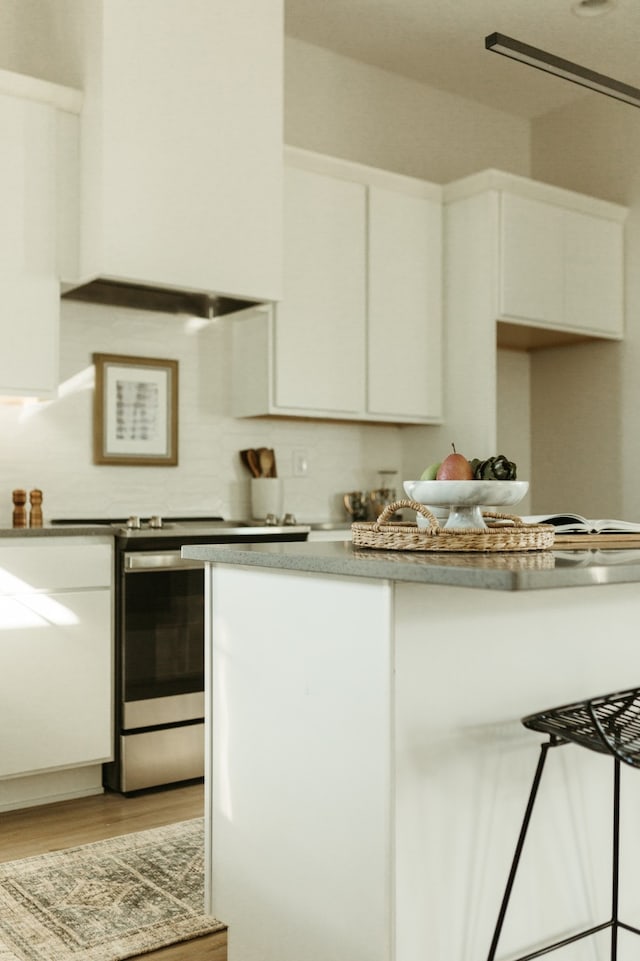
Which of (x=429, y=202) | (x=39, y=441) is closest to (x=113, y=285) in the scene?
(x=39, y=441)

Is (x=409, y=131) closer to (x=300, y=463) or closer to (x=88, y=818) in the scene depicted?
(x=300, y=463)

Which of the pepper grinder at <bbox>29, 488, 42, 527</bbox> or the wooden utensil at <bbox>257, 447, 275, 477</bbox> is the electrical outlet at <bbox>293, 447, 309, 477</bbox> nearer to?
the wooden utensil at <bbox>257, 447, 275, 477</bbox>

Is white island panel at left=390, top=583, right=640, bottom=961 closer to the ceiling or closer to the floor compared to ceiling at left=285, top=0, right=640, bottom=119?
closer to the floor

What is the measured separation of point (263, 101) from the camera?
3.68 metres

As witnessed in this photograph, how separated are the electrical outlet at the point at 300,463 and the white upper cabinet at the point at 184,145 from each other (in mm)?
914

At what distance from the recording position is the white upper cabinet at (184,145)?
3.30 meters

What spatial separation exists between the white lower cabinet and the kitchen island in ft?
4.02

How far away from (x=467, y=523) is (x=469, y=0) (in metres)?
3.17

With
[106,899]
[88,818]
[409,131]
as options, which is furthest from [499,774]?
[409,131]

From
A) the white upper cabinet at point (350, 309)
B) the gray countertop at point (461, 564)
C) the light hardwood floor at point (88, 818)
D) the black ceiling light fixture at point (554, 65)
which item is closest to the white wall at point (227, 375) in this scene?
the white upper cabinet at point (350, 309)

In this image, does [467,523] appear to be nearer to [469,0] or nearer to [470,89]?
[469,0]

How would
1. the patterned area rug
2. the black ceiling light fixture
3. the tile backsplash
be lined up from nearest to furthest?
the patterned area rug, the black ceiling light fixture, the tile backsplash

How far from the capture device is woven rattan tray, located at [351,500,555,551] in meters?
1.63

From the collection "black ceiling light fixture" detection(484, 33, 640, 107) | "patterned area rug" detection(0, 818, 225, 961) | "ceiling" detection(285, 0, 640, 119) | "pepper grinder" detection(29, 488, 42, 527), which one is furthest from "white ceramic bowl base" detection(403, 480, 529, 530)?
"ceiling" detection(285, 0, 640, 119)
